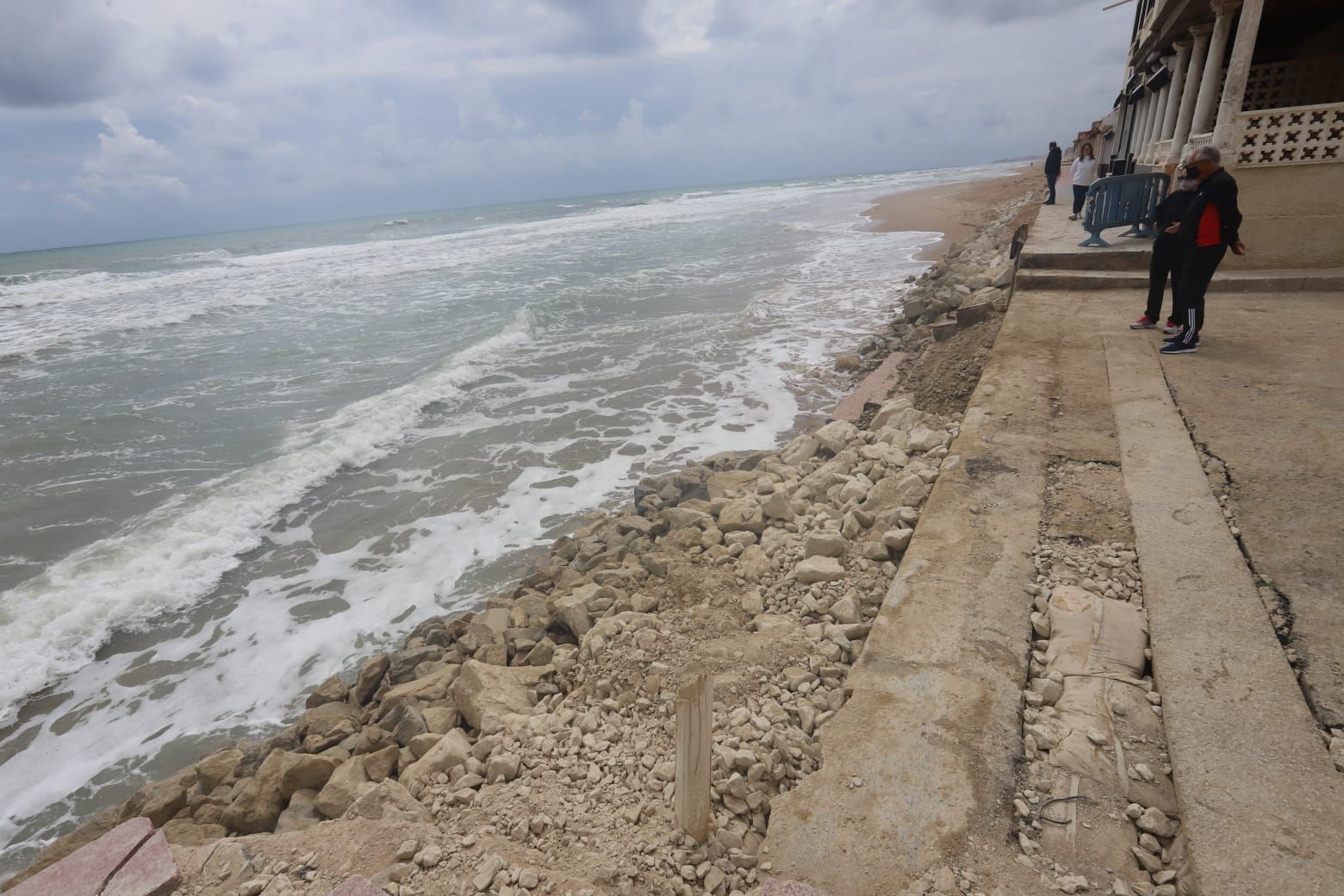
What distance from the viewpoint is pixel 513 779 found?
2617mm

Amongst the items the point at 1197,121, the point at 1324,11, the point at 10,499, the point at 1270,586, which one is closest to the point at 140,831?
the point at 1270,586

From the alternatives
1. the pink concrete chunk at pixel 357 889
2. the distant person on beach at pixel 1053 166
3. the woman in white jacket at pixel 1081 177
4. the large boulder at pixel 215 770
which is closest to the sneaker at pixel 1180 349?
the pink concrete chunk at pixel 357 889

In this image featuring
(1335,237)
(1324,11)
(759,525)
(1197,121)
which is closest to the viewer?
(759,525)

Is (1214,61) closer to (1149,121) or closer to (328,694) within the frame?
(1149,121)

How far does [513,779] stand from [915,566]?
2051 millimetres

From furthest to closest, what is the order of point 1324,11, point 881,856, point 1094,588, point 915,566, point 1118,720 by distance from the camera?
point 1324,11
point 915,566
point 1094,588
point 1118,720
point 881,856

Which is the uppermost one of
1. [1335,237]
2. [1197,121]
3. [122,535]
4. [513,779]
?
[1197,121]

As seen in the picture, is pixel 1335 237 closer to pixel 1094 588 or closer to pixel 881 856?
pixel 1094 588

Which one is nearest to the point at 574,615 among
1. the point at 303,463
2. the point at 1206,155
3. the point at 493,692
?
the point at 493,692

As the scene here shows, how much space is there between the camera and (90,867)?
7.33 feet

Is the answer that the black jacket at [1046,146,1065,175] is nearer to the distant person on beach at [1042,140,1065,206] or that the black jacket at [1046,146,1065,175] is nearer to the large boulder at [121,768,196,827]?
the distant person on beach at [1042,140,1065,206]

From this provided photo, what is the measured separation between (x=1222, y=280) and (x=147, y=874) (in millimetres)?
9698

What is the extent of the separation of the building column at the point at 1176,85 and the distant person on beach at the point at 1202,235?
294 inches

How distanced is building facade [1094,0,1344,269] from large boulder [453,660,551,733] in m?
8.83
